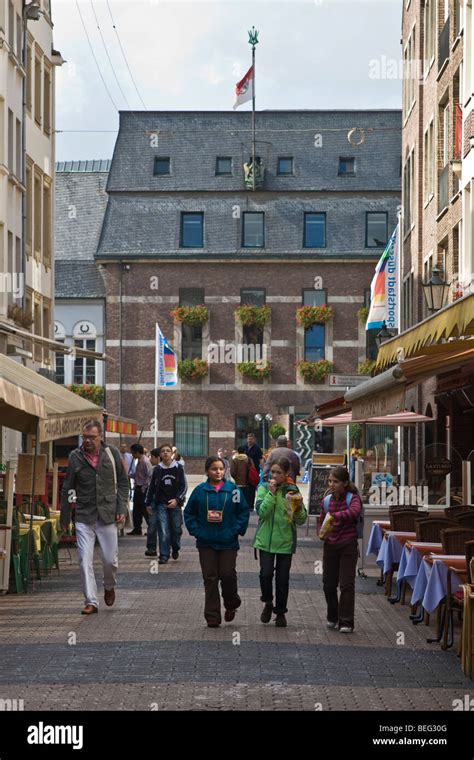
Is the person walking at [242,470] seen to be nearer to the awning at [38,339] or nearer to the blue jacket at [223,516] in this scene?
the awning at [38,339]

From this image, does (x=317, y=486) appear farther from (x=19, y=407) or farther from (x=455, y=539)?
(x=455, y=539)

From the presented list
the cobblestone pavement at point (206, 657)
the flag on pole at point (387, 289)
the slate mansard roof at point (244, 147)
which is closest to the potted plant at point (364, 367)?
the slate mansard roof at point (244, 147)

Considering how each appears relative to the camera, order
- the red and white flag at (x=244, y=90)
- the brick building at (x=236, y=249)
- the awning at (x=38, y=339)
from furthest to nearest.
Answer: the brick building at (x=236, y=249), the red and white flag at (x=244, y=90), the awning at (x=38, y=339)

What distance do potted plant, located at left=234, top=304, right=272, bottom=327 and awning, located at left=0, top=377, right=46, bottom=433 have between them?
4317 cm

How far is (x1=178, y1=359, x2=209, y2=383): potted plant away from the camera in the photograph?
198 ft

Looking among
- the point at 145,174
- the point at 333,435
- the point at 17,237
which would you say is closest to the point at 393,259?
the point at 17,237

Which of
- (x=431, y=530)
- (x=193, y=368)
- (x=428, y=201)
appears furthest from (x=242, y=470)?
(x=193, y=368)

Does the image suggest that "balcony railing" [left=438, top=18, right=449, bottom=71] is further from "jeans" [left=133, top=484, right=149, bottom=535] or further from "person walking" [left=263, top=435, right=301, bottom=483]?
"jeans" [left=133, top=484, right=149, bottom=535]

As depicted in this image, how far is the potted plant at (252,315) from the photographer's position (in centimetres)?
6041

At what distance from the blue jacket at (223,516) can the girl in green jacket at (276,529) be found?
0.27m

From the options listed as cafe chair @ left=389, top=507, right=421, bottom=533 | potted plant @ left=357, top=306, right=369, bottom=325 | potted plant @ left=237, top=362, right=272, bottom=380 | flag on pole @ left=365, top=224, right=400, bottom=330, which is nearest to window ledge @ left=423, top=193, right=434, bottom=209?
flag on pole @ left=365, top=224, right=400, bottom=330

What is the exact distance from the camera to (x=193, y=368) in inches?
2378
